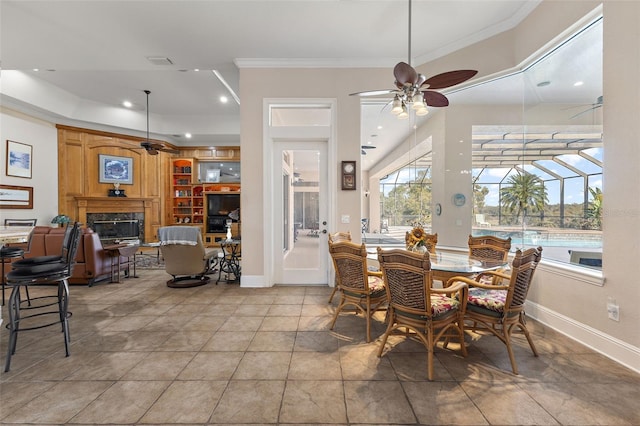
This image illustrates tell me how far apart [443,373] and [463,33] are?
415 cm

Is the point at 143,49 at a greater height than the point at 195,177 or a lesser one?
greater

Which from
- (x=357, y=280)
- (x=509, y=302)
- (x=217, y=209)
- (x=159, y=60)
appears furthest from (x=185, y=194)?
(x=509, y=302)

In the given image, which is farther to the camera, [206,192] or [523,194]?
[206,192]

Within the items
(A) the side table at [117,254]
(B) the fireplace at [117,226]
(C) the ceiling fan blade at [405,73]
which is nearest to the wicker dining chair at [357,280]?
(C) the ceiling fan blade at [405,73]

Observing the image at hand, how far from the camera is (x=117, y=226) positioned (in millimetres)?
8234

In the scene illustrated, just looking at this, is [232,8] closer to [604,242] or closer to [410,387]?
[410,387]

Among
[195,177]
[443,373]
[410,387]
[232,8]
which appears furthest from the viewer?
[195,177]

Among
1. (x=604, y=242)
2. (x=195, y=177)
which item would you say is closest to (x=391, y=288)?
(x=604, y=242)

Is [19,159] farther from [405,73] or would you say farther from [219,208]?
[405,73]

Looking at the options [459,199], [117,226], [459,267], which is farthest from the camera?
[117,226]

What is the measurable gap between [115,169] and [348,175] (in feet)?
24.3

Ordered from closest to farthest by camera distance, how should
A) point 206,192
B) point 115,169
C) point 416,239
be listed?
point 416,239, point 115,169, point 206,192

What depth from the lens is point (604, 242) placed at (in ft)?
8.28

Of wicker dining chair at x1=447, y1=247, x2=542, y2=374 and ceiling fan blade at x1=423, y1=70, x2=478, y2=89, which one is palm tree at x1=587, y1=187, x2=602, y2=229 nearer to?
wicker dining chair at x1=447, y1=247, x2=542, y2=374
